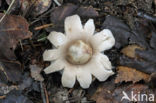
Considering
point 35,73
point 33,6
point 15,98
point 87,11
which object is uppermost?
point 33,6

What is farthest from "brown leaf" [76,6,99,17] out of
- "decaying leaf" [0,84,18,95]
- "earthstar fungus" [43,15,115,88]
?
"decaying leaf" [0,84,18,95]

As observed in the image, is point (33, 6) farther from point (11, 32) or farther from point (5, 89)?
point (5, 89)

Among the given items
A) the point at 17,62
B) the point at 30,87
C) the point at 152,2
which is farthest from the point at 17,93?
the point at 152,2

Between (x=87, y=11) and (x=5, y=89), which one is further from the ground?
(x=87, y=11)

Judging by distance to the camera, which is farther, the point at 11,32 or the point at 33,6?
the point at 33,6

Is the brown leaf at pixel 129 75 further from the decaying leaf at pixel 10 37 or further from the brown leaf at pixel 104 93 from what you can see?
the decaying leaf at pixel 10 37

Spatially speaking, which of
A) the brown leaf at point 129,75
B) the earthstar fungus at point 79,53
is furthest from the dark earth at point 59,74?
the earthstar fungus at point 79,53

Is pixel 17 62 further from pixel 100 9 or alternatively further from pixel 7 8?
pixel 100 9

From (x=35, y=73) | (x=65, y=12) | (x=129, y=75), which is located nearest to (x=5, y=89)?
(x=35, y=73)
